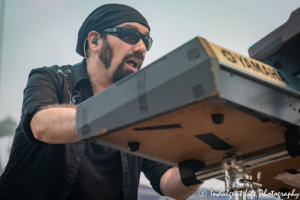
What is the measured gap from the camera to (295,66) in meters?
0.80

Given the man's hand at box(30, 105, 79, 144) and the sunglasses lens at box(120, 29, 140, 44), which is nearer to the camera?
the man's hand at box(30, 105, 79, 144)

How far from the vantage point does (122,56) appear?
161 centimetres

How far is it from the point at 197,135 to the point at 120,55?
961 mm

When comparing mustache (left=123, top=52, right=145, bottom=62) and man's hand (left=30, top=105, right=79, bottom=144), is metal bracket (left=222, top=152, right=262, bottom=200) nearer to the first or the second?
man's hand (left=30, top=105, right=79, bottom=144)

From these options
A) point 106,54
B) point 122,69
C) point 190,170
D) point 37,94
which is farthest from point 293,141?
point 106,54

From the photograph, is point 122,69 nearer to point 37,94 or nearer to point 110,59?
point 110,59

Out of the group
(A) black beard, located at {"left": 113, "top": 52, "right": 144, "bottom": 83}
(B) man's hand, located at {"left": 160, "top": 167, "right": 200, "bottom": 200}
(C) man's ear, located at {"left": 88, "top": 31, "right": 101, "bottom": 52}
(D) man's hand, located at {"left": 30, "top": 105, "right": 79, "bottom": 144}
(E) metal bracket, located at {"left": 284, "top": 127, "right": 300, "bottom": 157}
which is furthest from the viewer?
(C) man's ear, located at {"left": 88, "top": 31, "right": 101, "bottom": 52}

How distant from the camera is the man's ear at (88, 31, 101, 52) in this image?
5.66 feet

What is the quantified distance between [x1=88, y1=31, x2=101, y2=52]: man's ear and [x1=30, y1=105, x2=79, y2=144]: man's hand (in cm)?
79

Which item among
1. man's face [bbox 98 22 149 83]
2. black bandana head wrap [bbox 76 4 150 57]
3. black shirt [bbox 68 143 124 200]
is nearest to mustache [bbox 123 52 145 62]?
man's face [bbox 98 22 149 83]

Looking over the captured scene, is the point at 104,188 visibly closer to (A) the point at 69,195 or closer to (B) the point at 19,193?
(A) the point at 69,195

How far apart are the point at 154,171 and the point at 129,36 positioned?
0.63 metres

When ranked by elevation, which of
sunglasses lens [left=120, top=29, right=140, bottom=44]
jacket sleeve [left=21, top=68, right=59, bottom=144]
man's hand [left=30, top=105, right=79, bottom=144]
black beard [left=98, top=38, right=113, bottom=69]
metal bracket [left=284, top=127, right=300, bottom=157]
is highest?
sunglasses lens [left=120, top=29, right=140, bottom=44]

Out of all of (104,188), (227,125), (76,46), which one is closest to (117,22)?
(76,46)
